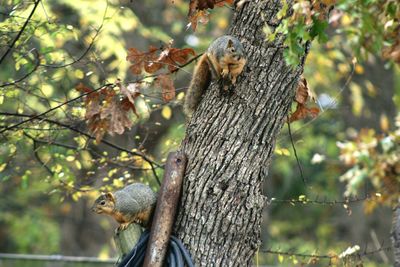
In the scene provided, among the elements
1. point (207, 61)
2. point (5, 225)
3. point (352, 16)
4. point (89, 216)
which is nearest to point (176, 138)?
point (207, 61)

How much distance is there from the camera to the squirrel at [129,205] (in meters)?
3.18

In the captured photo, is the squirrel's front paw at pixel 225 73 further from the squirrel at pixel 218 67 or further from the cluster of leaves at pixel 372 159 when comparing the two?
the cluster of leaves at pixel 372 159

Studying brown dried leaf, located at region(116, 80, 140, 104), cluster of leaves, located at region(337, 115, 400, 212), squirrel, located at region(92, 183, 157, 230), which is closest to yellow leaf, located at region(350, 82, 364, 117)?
brown dried leaf, located at region(116, 80, 140, 104)

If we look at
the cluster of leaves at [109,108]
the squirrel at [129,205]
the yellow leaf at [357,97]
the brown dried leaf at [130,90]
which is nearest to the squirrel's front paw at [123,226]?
the squirrel at [129,205]

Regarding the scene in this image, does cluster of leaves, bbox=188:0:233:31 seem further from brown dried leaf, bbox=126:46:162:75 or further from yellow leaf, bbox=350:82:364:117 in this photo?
yellow leaf, bbox=350:82:364:117

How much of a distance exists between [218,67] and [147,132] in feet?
4.17

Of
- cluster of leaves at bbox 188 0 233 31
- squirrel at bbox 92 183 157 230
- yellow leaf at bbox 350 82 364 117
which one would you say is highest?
yellow leaf at bbox 350 82 364 117

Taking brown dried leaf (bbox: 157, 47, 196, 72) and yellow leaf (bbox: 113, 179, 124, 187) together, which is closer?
brown dried leaf (bbox: 157, 47, 196, 72)

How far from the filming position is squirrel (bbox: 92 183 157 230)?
125 inches

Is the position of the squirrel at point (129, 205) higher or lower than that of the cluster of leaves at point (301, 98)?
lower

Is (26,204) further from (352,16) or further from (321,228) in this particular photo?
(352,16)

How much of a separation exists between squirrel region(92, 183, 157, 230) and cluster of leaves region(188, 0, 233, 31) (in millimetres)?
883

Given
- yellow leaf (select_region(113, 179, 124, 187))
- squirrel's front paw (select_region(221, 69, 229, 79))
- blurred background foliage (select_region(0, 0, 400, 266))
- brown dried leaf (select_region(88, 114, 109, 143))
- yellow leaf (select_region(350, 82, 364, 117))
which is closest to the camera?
blurred background foliage (select_region(0, 0, 400, 266))

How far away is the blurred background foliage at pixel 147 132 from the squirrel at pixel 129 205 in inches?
29.0
